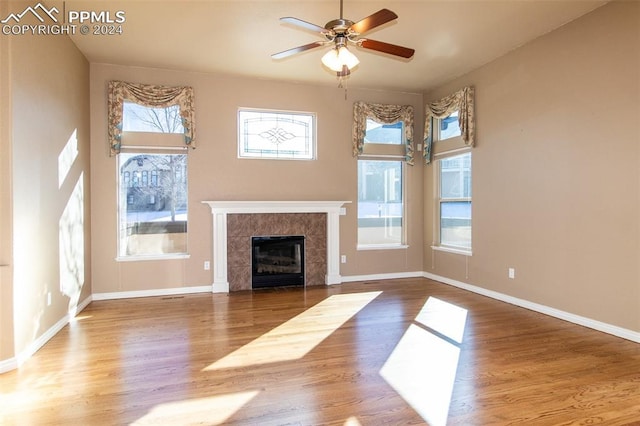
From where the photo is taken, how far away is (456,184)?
5855 mm

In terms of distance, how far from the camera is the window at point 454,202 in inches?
222

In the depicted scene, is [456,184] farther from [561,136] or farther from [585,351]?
[585,351]

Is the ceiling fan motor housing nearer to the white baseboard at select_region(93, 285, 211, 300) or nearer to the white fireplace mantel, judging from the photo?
the white fireplace mantel

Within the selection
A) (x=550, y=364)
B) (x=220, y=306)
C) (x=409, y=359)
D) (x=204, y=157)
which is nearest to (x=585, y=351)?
(x=550, y=364)

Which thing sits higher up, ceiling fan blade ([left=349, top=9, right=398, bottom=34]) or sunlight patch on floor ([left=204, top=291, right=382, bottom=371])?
ceiling fan blade ([left=349, top=9, right=398, bottom=34])

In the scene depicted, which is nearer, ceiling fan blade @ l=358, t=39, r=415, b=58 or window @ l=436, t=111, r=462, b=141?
ceiling fan blade @ l=358, t=39, r=415, b=58

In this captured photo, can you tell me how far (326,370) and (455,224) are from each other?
3.81 metres

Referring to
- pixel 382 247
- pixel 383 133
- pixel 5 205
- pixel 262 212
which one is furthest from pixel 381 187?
pixel 5 205

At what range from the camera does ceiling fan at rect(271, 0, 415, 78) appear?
9.18ft

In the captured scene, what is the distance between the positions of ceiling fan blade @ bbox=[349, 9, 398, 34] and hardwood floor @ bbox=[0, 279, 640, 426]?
2559mm

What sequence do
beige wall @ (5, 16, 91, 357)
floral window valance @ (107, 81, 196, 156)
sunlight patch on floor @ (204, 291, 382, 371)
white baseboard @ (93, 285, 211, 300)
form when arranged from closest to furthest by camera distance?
1. beige wall @ (5, 16, 91, 357)
2. sunlight patch on floor @ (204, 291, 382, 371)
3. floral window valance @ (107, 81, 196, 156)
4. white baseboard @ (93, 285, 211, 300)

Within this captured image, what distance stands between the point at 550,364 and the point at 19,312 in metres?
4.16

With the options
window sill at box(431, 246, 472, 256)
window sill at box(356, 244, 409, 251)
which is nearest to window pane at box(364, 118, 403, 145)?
window sill at box(356, 244, 409, 251)

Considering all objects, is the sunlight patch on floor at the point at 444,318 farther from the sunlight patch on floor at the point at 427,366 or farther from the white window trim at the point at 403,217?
the white window trim at the point at 403,217
